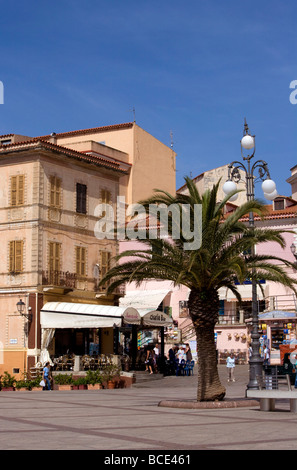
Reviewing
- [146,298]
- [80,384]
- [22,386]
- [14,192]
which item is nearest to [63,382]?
[80,384]

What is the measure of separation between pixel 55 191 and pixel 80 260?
12.6 feet

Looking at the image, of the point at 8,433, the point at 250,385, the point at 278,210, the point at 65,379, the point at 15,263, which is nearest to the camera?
the point at 8,433

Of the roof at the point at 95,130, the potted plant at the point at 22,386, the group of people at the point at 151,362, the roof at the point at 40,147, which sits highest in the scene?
the roof at the point at 95,130

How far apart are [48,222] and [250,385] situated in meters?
18.0

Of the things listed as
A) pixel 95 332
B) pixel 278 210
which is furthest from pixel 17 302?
pixel 278 210

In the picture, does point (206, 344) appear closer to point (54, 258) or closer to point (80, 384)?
point (80, 384)

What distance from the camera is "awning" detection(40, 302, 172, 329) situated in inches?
1321

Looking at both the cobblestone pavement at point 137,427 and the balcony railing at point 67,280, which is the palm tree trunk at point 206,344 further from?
the balcony railing at point 67,280

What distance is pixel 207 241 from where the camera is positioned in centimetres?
1994

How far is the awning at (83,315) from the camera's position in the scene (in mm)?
33531

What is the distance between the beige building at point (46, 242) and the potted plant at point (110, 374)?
5.57 metres

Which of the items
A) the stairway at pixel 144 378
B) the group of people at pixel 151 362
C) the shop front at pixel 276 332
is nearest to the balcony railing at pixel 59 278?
the group of people at pixel 151 362

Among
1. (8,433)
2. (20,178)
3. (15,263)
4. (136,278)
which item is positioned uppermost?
(20,178)
